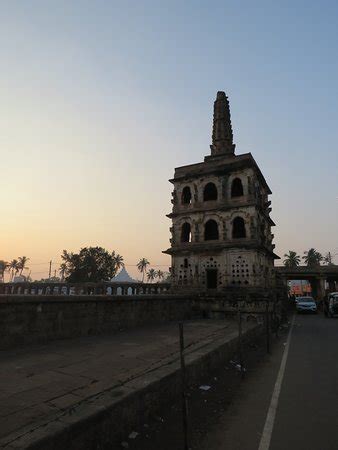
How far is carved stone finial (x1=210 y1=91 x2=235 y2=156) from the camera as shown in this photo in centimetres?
3095

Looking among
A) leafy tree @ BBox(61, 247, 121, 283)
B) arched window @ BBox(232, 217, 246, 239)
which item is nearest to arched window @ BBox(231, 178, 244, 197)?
arched window @ BBox(232, 217, 246, 239)

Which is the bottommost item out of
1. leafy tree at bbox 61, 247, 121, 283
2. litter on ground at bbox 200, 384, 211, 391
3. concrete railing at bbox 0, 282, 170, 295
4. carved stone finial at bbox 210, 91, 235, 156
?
litter on ground at bbox 200, 384, 211, 391

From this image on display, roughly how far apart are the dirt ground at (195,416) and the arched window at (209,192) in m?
19.4

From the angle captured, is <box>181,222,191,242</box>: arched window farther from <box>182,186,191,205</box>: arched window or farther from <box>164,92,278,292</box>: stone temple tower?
<box>182,186,191,205</box>: arched window

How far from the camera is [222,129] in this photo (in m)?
31.5

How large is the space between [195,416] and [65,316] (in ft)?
18.2

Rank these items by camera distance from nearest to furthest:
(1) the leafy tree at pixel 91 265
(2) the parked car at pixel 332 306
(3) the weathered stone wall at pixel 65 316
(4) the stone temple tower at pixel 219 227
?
1. (3) the weathered stone wall at pixel 65 316
2. (4) the stone temple tower at pixel 219 227
3. (2) the parked car at pixel 332 306
4. (1) the leafy tree at pixel 91 265

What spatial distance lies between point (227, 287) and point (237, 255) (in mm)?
2492

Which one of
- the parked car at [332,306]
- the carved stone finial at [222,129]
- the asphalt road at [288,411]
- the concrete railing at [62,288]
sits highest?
the carved stone finial at [222,129]

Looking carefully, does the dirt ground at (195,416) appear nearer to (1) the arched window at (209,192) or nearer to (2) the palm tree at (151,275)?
(1) the arched window at (209,192)

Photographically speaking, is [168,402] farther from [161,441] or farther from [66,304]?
[66,304]

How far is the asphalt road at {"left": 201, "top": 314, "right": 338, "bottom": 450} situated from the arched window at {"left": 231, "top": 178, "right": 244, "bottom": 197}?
17.1 metres

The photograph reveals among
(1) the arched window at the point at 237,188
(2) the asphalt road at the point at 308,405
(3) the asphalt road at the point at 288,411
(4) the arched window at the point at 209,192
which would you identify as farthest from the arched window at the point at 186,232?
(3) the asphalt road at the point at 288,411

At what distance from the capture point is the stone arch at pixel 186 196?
27766 millimetres
